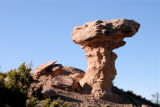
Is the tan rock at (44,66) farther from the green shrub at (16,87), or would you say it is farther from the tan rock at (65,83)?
the green shrub at (16,87)

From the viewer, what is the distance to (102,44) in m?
29.3

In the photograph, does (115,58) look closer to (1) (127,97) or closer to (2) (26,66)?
(1) (127,97)

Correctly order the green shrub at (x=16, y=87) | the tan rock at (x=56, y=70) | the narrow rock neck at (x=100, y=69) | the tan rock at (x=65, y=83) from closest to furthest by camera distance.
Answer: the green shrub at (x=16, y=87), the tan rock at (x=65, y=83), the narrow rock neck at (x=100, y=69), the tan rock at (x=56, y=70)

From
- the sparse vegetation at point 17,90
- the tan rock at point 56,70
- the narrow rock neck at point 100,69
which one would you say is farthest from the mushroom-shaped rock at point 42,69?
the sparse vegetation at point 17,90

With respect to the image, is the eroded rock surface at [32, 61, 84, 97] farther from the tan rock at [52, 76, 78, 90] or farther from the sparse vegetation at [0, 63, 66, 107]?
the sparse vegetation at [0, 63, 66, 107]

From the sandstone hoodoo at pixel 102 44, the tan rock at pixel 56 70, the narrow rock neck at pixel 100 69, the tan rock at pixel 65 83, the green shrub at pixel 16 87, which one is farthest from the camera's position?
the tan rock at pixel 56 70

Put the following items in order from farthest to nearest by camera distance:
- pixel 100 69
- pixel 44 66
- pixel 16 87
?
pixel 44 66, pixel 100 69, pixel 16 87

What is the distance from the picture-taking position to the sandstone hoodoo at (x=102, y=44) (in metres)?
28.6

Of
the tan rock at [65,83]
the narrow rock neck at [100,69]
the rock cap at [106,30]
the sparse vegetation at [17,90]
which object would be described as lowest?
the sparse vegetation at [17,90]

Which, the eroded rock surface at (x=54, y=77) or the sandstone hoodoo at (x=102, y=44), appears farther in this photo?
the sandstone hoodoo at (x=102, y=44)

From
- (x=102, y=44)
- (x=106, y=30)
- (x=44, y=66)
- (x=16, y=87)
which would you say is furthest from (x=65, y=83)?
(x=16, y=87)

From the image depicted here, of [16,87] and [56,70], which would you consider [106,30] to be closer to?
[56,70]

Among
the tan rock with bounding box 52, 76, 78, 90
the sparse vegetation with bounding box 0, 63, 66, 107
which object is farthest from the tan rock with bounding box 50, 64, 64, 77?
the sparse vegetation with bounding box 0, 63, 66, 107

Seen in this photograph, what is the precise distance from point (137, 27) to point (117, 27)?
85.0 inches
